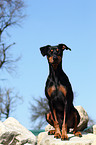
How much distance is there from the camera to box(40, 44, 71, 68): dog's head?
16.6 ft

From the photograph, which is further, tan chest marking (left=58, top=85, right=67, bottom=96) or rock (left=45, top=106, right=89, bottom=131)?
rock (left=45, top=106, right=89, bottom=131)

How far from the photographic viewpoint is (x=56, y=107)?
18.0 feet

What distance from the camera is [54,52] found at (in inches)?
203

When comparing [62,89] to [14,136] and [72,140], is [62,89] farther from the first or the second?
[14,136]

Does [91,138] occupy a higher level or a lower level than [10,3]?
lower

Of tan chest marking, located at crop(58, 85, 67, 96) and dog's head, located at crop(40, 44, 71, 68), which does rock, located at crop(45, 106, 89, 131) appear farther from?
dog's head, located at crop(40, 44, 71, 68)

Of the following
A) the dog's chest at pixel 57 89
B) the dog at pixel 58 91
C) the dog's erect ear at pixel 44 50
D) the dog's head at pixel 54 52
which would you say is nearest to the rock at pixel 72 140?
the dog at pixel 58 91

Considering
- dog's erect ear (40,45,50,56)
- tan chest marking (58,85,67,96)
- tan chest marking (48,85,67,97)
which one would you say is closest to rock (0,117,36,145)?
tan chest marking (48,85,67,97)

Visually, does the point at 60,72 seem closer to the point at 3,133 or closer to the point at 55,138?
the point at 55,138

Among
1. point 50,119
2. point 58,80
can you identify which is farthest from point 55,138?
point 58,80

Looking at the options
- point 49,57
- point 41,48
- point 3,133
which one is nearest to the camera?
point 49,57

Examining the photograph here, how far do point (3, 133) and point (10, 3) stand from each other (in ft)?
41.3

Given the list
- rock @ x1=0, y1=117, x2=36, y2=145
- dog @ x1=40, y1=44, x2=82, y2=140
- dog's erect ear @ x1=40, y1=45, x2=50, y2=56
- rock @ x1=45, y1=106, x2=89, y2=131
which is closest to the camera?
dog @ x1=40, y1=44, x2=82, y2=140

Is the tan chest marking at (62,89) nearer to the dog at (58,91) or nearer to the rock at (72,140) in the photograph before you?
the dog at (58,91)
